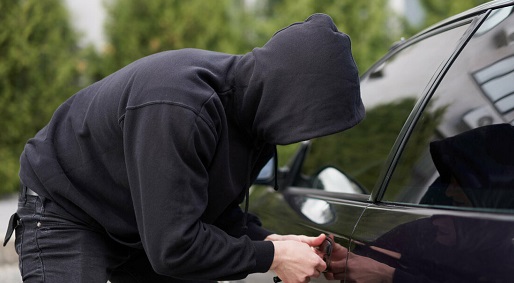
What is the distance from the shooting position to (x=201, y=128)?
1.74 metres

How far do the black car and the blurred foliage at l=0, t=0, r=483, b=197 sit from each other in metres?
5.80

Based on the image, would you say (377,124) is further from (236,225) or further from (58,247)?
(58,247)

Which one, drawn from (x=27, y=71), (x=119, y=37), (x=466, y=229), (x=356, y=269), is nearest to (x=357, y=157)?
(x=356, y=269)

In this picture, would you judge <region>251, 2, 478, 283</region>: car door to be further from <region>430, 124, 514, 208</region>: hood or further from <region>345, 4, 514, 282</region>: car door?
<region>430, 124, 514, 208</region>: hood

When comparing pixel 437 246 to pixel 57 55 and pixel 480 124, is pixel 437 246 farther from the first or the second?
pixel 57 55

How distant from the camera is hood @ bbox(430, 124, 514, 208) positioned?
1710 mm

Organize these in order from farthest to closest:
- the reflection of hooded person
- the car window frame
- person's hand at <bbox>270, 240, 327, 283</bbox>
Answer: the car window frame < person's hand at <bbox>270, 240, 327, 283</bbox> < the reflection of hooded person

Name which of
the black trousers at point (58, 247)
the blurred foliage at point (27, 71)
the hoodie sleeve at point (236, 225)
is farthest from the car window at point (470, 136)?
the blurred foliage at point (27, 71)

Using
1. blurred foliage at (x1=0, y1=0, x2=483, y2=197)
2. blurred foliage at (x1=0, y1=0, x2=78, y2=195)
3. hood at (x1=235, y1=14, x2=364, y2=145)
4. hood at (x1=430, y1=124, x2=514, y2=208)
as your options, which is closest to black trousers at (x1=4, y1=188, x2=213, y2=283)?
hood at (x1=235, y1=14, x2=364, y2=145)

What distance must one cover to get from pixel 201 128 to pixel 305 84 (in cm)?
26

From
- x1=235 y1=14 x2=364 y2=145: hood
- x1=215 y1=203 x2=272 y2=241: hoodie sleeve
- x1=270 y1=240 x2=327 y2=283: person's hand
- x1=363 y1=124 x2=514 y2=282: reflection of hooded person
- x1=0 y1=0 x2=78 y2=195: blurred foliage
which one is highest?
x1=235 y1=14 x2=364 y2=145: hood

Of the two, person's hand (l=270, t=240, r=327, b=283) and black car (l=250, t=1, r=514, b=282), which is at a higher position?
black car (l=250, t=1, r=514, b=282)

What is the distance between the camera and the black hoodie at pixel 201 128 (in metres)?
1.73

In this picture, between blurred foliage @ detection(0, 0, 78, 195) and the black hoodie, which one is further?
blurred foliage @ detection(0, 0, 78, 195)
